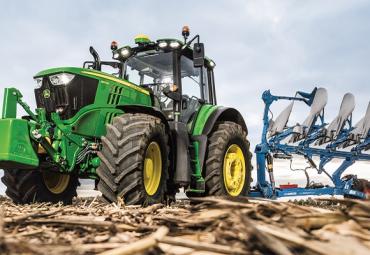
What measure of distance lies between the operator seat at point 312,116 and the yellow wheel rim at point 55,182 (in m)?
4.88

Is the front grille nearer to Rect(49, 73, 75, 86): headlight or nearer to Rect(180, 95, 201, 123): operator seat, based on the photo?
Rect(49, 73, 75, 86): headlight

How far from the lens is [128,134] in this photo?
4734 mm

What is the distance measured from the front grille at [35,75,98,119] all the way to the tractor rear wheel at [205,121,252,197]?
2.08m

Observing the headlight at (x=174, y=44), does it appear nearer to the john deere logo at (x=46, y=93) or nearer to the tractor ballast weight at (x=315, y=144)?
the john deere logo at (x=46, y=93)

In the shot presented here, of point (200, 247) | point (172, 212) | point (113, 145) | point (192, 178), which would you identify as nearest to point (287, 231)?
point (200, 247)

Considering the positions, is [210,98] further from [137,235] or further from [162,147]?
[137,235]

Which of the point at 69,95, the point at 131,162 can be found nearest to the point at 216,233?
the point at 131,162

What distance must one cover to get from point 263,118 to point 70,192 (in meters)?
4.52

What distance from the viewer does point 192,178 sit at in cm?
614

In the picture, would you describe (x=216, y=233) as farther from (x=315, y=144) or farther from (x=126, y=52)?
(x=315, y=144)

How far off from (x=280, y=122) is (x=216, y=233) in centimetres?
768

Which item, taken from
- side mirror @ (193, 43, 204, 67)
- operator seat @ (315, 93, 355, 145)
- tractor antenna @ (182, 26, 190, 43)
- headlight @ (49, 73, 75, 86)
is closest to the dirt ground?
headlight @ (49, 73, 75, 86)

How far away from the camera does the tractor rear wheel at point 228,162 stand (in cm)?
630

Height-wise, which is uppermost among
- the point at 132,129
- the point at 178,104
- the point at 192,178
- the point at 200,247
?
the point at 178,104
